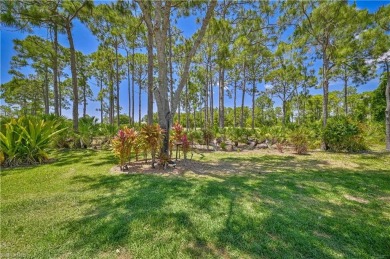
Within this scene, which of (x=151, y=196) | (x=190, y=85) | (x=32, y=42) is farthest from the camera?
(x=190, y=85)

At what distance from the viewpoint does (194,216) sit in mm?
2867

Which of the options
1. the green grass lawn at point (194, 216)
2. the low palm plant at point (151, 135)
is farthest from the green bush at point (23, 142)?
the low palm plant at point (151, 135)

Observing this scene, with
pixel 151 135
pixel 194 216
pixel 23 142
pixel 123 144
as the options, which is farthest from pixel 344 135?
pixel 23 142

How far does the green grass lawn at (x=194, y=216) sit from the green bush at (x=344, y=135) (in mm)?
4234

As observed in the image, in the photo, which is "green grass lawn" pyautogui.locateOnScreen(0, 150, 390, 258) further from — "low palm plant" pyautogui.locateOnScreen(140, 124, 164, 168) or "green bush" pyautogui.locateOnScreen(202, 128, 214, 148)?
"green bush" pyautogui.locateOnScreen(202, 128, 214, 148)

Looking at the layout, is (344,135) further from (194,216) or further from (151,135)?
(194,216)

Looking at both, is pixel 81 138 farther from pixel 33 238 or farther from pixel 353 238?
pixel 353 238

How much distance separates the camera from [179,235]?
2422 mm

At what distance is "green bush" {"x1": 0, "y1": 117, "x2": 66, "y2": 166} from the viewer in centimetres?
598

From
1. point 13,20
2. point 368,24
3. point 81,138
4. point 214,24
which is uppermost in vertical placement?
point 13,20

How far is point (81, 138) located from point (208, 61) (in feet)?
39.4

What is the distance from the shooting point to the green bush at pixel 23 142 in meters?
5.98

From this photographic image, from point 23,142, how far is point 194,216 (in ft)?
21.1

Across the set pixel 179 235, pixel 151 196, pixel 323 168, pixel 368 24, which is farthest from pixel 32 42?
pixel 368 24
